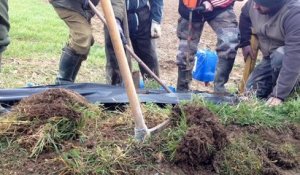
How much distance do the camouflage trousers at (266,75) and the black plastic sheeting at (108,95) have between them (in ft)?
2.23

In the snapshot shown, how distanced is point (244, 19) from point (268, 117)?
206 cm

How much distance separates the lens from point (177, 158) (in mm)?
2994

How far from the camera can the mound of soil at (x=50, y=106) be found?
125 inches

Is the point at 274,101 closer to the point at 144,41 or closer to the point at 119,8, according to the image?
the point at 119,8

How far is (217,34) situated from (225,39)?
0.16 metres

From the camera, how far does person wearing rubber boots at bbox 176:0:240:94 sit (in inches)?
219

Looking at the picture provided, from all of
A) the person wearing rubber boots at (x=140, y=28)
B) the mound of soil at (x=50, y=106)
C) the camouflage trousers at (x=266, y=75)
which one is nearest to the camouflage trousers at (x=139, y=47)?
the person wearing rubber boots at (x=140, y=28)

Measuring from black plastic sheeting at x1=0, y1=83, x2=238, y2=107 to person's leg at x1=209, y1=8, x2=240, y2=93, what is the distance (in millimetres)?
1010

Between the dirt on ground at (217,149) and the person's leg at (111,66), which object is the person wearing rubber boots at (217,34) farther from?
the dirt on ground at (217,149)

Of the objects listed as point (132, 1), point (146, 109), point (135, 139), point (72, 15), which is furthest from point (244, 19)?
point (135, 139)

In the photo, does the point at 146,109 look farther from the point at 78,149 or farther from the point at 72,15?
the point at 72,15

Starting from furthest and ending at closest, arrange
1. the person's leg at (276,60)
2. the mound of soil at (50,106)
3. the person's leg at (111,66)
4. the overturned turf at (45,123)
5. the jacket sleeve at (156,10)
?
the jacket sleeve at (156,10), the person's leg at (111,66), the person's leg at (276,60), the mound of soil at (50,106), the overturned turf at (45,123)

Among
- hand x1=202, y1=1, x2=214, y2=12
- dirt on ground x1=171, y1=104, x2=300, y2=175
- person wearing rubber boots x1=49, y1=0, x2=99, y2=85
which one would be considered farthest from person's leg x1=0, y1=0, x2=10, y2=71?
hand x1=202, y1=1, x2=214, y2=12

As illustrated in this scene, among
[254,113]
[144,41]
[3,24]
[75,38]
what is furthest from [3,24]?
[144,41]
